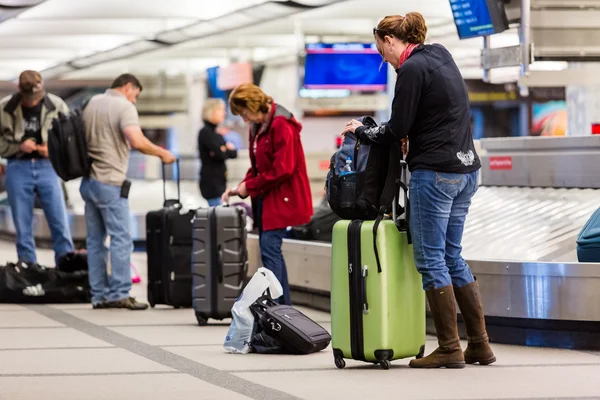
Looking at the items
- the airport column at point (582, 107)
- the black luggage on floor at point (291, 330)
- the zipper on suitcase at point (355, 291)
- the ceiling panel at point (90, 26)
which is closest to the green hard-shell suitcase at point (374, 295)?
the zipper on suitcase at point (355, 291)

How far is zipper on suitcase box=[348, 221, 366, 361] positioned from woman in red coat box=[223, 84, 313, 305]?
6.32 ft

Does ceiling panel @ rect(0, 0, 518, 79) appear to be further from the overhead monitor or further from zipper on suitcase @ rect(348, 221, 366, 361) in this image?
zipper on suitcase @ rect(348, 221, 366, 361)

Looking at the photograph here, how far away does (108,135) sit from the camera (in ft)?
29.9

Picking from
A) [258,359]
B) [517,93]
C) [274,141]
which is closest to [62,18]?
[274,141]

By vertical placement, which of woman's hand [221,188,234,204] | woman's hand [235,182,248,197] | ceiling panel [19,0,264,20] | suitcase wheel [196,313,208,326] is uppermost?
ceiling panel [19,0,264,20]

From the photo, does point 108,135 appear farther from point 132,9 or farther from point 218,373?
point 132,9

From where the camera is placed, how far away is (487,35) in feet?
34.4

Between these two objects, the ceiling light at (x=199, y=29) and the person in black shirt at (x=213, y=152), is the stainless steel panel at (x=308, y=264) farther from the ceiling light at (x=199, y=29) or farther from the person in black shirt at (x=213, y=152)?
the ceiling light at (x=199, y=29)

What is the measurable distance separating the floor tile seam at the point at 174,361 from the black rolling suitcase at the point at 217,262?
0.65m

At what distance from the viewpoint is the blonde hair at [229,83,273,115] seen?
7.79 m

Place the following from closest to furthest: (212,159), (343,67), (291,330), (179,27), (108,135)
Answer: (291,330) < (108,135) < (212,159) < (343,67) < (179,27)

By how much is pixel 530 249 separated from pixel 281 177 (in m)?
1.54

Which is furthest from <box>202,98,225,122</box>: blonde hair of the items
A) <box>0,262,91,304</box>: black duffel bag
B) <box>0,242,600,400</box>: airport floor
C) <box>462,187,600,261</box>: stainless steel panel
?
<box>0,242,600,400</box>: airport floor

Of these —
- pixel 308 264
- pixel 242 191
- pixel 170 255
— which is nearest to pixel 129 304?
pixel 170 255
